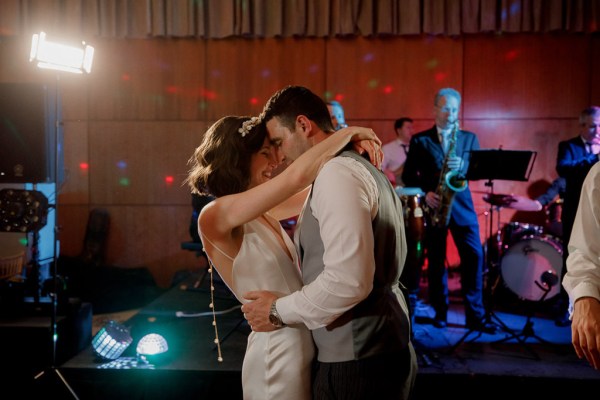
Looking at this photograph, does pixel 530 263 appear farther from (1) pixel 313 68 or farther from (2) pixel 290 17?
(2) pixel 290 17

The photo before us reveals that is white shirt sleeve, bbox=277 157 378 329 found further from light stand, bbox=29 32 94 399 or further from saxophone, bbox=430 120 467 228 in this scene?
saxophone, bbox=430 120 467 228

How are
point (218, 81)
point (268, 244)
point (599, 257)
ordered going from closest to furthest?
point (599, 257), point (268, 244), point (218, 81)

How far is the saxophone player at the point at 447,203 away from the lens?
4.45 m

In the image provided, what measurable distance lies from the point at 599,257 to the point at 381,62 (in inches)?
210

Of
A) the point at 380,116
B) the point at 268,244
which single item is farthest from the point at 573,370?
the point at 380,116

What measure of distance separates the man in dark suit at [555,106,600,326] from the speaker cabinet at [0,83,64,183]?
4.16 m

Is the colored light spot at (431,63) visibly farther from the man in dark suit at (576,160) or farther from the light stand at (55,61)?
the light stand at (55,61)

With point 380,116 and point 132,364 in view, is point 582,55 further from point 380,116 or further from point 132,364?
point 132,364

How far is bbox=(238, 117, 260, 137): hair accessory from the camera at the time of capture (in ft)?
6.62

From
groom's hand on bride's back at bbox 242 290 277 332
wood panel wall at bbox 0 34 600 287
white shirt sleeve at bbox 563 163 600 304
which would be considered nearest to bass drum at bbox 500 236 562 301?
wood panel wall at bbox 0 34 600 287

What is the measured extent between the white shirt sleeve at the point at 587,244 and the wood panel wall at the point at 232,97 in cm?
493

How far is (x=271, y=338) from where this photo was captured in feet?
6.14

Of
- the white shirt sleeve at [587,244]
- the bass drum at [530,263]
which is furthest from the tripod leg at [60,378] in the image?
the bass drum at [530,263]

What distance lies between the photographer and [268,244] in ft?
6.39
